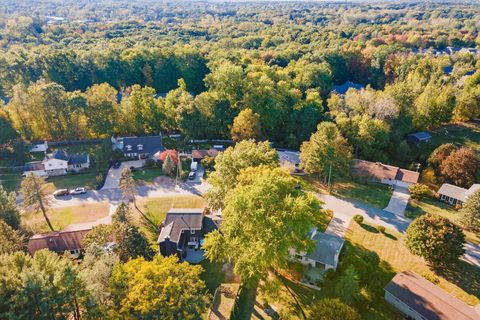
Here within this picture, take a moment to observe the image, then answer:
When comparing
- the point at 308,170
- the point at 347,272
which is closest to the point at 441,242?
the point at 347,272

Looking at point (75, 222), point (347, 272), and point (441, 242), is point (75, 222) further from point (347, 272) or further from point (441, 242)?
point (441, 242)

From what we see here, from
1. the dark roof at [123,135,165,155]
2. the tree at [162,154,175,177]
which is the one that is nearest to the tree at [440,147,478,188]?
the tree at [162,154,175,177]

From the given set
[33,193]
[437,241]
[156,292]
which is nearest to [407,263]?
[437,241]

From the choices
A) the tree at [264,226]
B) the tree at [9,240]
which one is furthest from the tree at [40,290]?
the tree at [264,226]

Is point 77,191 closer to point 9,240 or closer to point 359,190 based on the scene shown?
point 9,240

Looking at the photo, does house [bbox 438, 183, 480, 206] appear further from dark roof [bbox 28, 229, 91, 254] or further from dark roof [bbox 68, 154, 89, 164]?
dark roof [bbox 68, 154, 89, 164]
